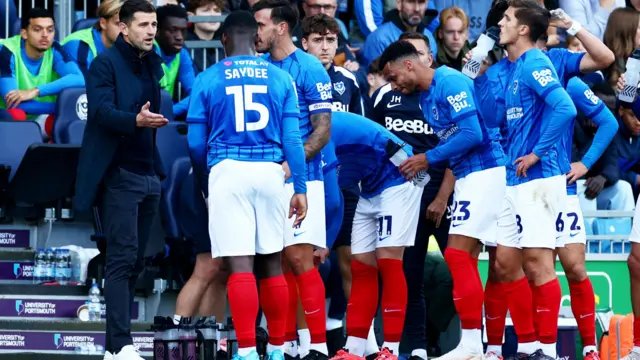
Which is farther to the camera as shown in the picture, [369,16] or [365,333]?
[369,16]

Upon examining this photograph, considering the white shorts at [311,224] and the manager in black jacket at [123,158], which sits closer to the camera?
the manager in black jacket at [123,158]

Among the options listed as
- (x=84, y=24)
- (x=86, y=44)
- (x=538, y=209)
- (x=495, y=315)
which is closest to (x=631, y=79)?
(x=538, y=209)

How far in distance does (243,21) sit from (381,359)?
2737 mm

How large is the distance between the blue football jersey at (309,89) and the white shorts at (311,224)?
113mm

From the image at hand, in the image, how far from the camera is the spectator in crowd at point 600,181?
13312 millimetres

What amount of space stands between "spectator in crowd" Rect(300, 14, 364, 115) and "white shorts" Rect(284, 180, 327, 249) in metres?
1.58

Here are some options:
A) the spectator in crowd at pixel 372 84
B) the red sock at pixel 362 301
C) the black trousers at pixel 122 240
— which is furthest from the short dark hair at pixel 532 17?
the black trousers at pixel 122 240

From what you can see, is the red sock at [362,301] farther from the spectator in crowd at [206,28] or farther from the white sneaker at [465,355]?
the spectator in crowd at [206,28]

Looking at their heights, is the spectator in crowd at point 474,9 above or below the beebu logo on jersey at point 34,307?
above

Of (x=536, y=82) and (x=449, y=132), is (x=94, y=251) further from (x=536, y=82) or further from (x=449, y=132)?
(x=536, y=82)

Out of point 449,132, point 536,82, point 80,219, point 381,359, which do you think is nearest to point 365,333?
point 381,359

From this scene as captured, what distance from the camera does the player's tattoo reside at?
1005 cm

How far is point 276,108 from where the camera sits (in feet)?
30.5

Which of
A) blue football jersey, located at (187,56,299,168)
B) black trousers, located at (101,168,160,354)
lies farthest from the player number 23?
black trousers, located at (101,168,160,354)
